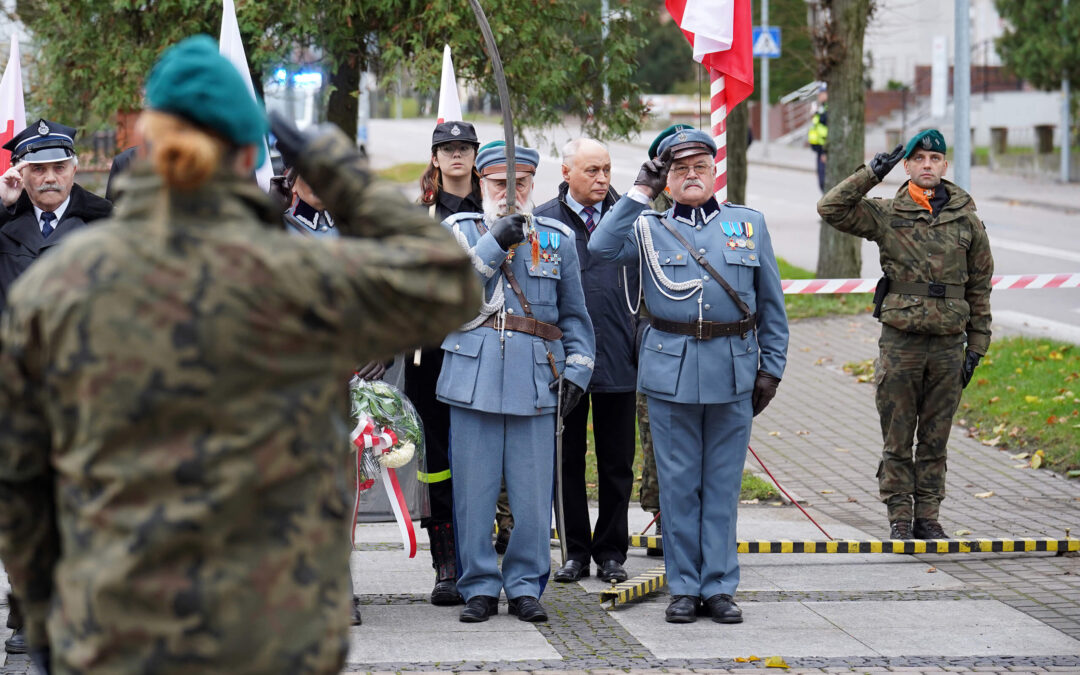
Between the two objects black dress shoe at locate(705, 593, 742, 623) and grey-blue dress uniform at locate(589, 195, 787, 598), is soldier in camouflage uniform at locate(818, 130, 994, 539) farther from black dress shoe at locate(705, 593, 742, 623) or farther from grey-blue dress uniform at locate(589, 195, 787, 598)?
black dress shoe at locate(705, 593, 742, 623)

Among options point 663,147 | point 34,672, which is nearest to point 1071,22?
point 663,147

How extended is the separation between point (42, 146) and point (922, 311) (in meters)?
4.26

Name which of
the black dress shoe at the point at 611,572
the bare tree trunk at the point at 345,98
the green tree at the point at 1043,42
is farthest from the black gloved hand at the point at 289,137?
the green tree at the point at 1043,42

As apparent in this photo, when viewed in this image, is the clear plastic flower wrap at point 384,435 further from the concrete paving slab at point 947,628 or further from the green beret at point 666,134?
the concrete paving slab at point 947,628

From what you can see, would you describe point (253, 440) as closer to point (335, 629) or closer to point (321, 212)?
point (335, 629)

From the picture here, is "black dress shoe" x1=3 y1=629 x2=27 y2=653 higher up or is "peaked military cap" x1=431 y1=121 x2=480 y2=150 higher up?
"peaked military cap" x1=431 y1=121 x2=480 y2=150

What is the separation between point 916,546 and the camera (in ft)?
23.6

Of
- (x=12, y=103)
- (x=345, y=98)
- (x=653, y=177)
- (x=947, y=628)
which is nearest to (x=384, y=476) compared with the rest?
(x=653, y=177)

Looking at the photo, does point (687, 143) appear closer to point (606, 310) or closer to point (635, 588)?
point (606, 310)

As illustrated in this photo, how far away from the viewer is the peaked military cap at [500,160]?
627 centimetres

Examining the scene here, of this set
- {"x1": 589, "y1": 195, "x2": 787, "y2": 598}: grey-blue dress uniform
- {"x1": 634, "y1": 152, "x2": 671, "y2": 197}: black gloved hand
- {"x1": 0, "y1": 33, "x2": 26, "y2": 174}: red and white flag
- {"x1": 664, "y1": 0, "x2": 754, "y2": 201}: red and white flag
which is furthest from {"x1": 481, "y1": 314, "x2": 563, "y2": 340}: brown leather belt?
{"x1": 0, "y1": 33, "x2": 26, "y2": 174}: red and white flag

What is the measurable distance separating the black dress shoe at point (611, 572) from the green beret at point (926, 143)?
8.38 ft

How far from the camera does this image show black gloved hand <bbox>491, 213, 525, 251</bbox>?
229 inches

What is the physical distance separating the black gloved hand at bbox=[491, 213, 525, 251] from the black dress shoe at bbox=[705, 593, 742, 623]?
1749 mm
